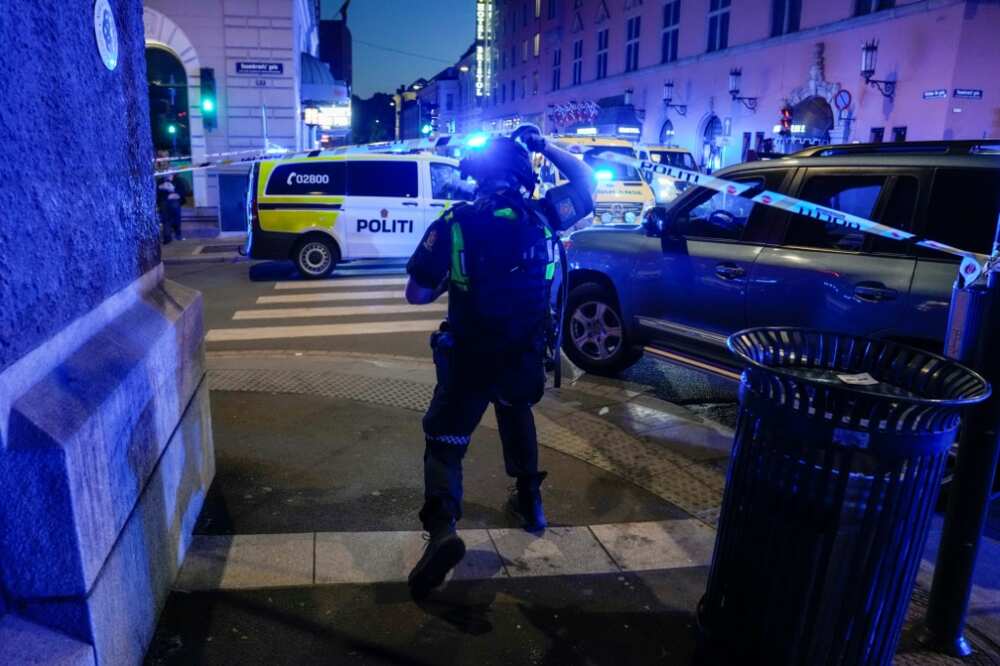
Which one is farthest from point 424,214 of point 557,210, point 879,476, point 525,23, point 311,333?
point 525,23

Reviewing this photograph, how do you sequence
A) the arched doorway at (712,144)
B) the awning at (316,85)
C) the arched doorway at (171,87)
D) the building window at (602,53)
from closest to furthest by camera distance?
the arched doorway at (171,87) < the awning at (316,85) < the arched doorway at (712,144) < the building window at (602,53)

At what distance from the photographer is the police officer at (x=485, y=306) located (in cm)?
329

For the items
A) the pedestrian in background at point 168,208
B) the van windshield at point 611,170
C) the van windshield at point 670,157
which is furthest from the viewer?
the van windshield at point 670,157

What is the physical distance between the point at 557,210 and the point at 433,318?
220 inches

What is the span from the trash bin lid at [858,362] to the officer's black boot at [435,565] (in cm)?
133

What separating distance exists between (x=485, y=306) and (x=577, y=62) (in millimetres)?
41472

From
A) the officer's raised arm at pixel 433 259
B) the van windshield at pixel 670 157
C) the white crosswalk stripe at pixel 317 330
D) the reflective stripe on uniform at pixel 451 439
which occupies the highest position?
the van windshield at pixel 670 157

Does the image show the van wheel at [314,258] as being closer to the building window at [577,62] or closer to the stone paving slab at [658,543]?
the stone paving slab at [658,543]

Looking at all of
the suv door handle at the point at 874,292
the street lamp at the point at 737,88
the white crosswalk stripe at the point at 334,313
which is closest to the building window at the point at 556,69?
the street lamp at the point at 737,88

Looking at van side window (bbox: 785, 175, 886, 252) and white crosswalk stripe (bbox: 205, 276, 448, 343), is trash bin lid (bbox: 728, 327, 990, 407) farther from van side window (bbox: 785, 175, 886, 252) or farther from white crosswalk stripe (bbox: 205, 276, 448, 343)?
white crosswalk stripe (bbox: 205, 276, 448, 343)

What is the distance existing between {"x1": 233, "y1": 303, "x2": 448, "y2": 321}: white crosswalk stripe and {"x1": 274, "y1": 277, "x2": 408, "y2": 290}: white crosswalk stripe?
5.37 feet

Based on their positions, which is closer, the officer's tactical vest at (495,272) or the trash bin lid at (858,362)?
the trash bin lid at (858,362)

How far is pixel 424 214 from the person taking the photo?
12328mm

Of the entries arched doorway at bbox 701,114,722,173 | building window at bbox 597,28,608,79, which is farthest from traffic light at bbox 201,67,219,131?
building window at bbox 597,28,608,79
